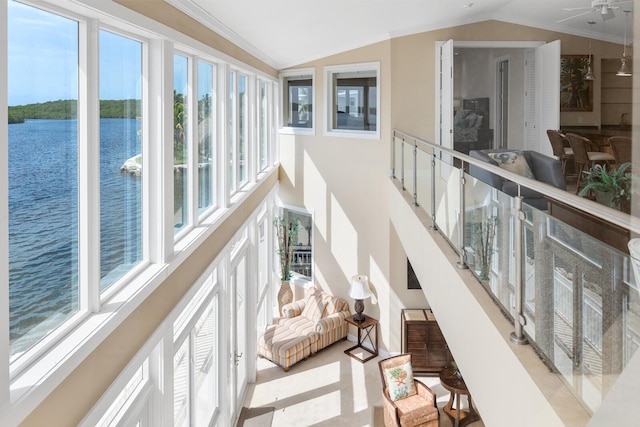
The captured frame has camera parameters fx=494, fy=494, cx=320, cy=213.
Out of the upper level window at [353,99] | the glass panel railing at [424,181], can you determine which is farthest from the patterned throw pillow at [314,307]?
the glass panel railing at [424,181]

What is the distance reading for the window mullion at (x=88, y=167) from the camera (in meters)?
2.36

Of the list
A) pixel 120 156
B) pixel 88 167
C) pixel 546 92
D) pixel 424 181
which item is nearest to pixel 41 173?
pixel 88 167

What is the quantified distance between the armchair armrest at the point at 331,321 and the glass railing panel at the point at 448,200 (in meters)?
4.50

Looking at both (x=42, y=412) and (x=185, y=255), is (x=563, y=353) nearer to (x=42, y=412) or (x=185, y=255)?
(x=42, y=412)

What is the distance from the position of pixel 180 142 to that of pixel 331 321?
5184mm

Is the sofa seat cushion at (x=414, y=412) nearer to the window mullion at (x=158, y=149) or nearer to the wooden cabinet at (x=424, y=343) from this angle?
the wooden cabinet at (x=424, y=343)

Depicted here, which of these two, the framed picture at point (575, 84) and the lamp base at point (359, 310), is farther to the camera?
the lamp base at point (359, 310)

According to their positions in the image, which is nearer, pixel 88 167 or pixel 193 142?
pixel 88 167

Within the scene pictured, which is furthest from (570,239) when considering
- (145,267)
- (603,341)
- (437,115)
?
(437,115)

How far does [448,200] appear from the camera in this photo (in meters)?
3.77

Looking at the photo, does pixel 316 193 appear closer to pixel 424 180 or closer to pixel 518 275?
pixel 424 180

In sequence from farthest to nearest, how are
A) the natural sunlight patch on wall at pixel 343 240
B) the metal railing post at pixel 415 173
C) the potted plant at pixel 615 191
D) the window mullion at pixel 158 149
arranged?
the natural sunlight patch on wall at pixel 343 240, the metal railing post at pixel 415 173, the potted plant at pixel 615 191, the window mullion at pixel 158 149

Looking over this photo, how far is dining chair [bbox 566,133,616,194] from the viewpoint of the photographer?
6.81 meters

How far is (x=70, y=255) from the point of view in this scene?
7.65 feet
